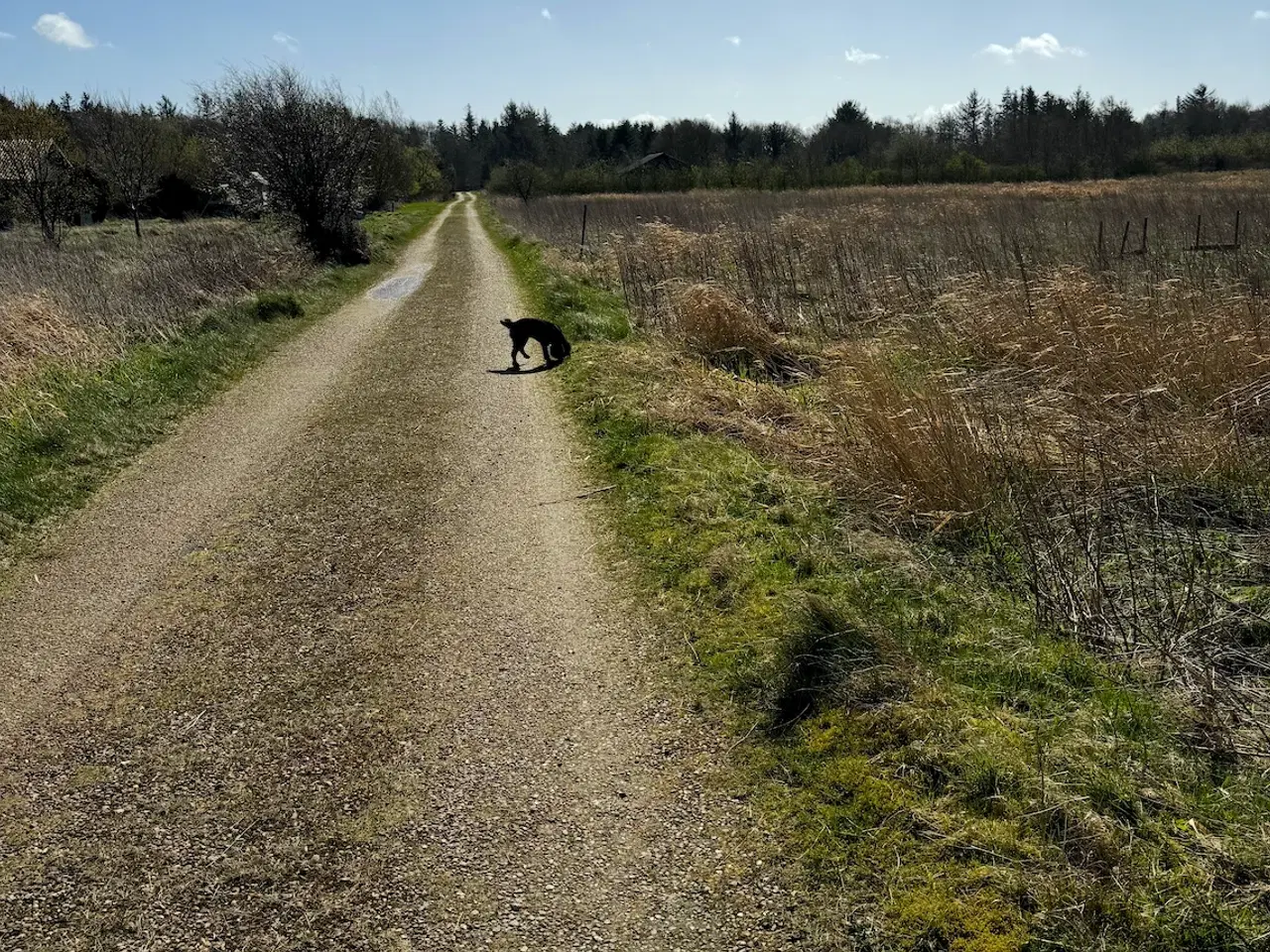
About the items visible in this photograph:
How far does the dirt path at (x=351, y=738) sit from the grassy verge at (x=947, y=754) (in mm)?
352

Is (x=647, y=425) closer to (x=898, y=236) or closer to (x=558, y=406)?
(x=558, y=406)

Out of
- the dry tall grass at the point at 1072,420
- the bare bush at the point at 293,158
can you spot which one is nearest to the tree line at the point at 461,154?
the bare bush at the point at 293,158

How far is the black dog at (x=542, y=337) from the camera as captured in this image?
412 inches

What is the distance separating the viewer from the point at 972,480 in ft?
17.4

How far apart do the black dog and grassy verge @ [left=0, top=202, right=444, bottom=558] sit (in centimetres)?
364

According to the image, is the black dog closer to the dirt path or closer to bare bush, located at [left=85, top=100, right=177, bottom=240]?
the dirt path

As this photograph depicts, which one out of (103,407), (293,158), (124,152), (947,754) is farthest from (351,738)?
(124,152)

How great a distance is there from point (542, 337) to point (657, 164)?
65.2m

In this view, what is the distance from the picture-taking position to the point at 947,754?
10.5 feet

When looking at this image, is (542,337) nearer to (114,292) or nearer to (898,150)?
(114,292)

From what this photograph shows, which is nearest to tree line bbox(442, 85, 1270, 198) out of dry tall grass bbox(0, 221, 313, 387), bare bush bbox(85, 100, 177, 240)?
bare bush bbox(85, 100, 177, 240)

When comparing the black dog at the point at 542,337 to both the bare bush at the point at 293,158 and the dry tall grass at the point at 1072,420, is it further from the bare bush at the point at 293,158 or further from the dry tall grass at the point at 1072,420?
the bare bush at the point at 293,158

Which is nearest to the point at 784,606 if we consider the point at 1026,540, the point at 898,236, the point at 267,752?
the point at 1026,540

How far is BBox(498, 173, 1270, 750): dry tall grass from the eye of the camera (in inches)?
164
